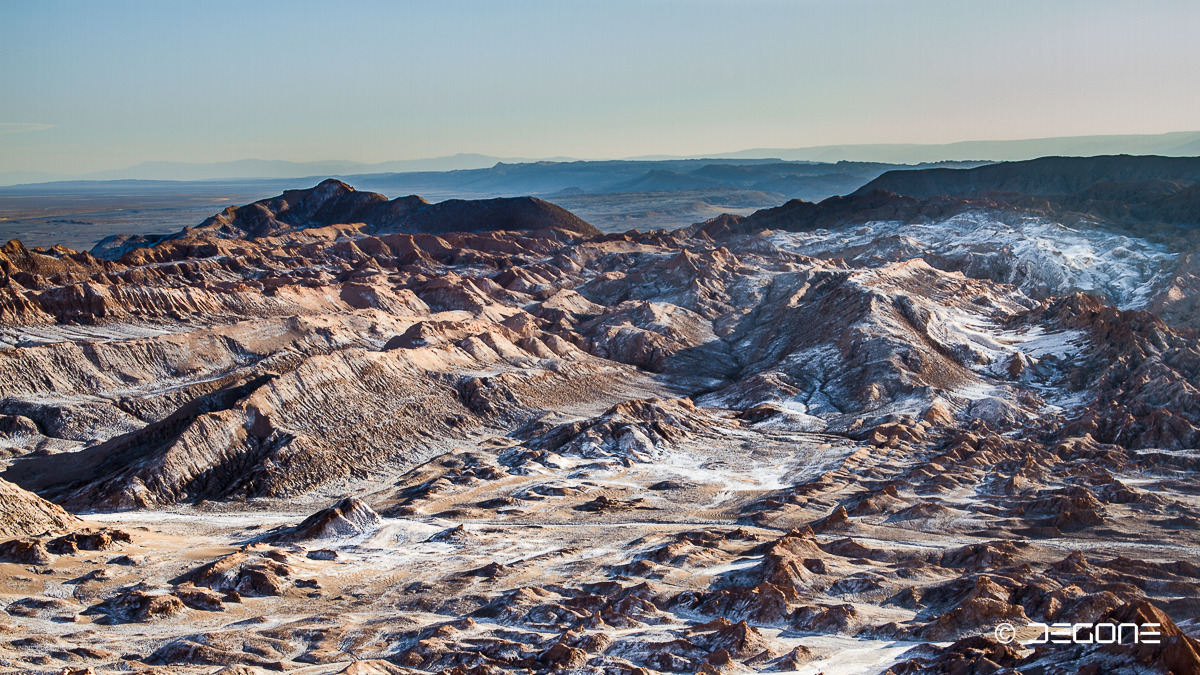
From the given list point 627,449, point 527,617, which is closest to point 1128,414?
point 627,449

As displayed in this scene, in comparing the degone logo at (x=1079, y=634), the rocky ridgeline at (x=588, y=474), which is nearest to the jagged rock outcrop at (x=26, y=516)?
the rocky ridgeline at (x=588, y=474)

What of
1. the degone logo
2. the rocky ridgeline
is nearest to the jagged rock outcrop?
the rocky ridgeline

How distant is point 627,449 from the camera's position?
8856 centimetres

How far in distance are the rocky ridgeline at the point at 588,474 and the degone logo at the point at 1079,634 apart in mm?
920

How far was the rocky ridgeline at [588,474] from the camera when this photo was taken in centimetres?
4688

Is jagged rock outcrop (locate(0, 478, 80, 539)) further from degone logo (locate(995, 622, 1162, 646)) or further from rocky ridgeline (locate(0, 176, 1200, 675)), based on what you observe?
degone logo (locate(995, 622, 1162, 646))

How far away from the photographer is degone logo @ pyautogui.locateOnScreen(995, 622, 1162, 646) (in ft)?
120

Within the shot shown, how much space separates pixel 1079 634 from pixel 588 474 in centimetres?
4493

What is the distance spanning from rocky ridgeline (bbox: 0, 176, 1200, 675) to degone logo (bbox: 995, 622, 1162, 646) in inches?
36.2

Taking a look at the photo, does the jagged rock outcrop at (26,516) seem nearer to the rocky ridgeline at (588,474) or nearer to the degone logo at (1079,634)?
the rocky ridgeline at (588,474)

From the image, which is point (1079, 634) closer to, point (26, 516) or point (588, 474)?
point (588, 474)

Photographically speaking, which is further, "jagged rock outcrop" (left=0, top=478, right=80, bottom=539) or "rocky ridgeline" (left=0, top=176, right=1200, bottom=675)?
"jagged rock outcrop" (left=0, top=478, right=80, bottom=539)

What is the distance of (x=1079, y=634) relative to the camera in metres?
42.5

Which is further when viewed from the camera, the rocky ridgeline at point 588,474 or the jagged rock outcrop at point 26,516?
the jagged rock outcrop at point 26,516
